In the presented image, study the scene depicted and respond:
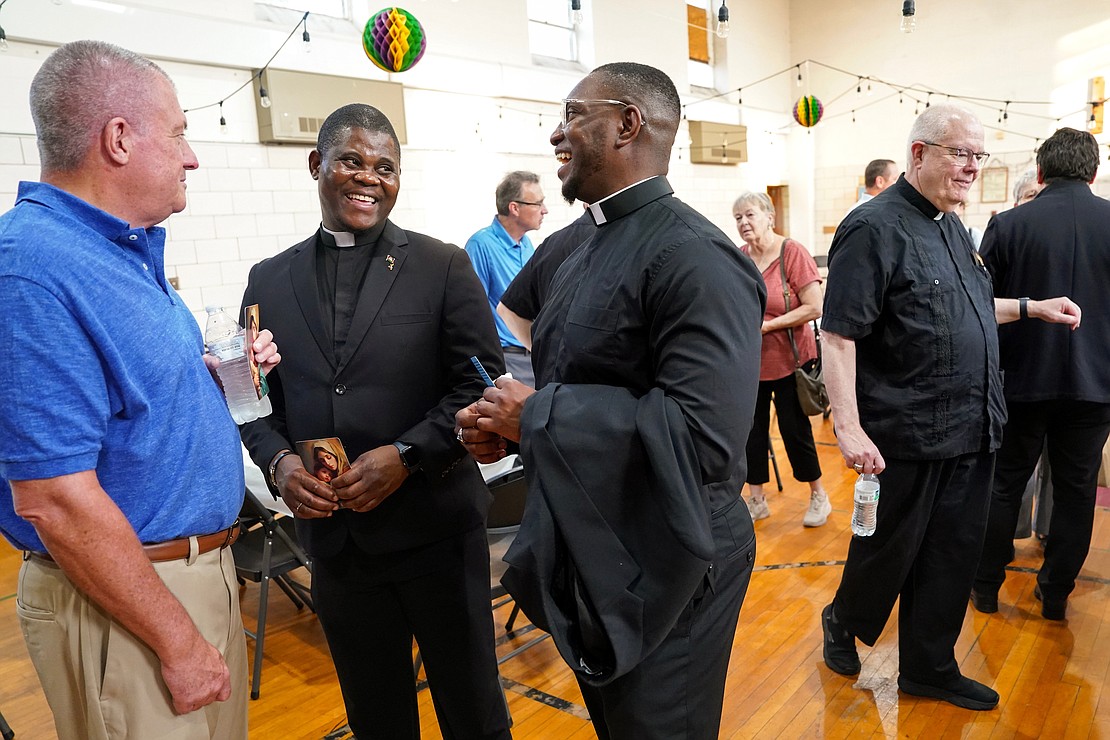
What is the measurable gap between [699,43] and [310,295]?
1009 cm

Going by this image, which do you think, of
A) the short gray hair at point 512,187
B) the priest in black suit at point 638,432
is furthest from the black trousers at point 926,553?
the short gray hair at point 512,187

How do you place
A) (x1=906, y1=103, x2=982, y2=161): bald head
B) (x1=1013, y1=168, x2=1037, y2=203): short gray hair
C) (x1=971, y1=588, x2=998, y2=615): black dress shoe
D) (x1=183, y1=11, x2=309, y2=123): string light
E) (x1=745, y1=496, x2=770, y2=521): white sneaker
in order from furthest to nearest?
1. (x1=183, y1=11, x2=309, y2=123): string light
2. (x1=745, y1=496, x2=770, y2=521): white sneaker
3. (x1=1013, y1=168, x2=1037, y2=203): short gray hair
4. (x1=971, y1=588, x2=998, y2=615): black dress shoe
5. (x1=906, y1=103, x2=982, y2=161): bald head

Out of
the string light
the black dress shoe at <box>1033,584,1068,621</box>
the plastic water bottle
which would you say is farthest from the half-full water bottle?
the string light

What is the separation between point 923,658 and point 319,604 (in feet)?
6.87

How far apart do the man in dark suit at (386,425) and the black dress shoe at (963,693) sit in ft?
5.29

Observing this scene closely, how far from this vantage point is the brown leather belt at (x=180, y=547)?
139cm

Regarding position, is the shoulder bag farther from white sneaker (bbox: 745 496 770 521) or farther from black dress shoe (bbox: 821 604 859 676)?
black dress shoe (bbox: 821 604 859 676)

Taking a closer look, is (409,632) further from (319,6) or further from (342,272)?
(319,6)

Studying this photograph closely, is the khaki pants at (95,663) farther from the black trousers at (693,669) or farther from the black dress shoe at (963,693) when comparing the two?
the black dress shoe at (963,693)

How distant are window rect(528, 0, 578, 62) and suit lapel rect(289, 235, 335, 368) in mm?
7218

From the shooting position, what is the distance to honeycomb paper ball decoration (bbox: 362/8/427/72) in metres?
5.12

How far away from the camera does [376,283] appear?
2.00 meters

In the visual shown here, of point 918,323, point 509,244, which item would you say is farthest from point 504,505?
point 509,244

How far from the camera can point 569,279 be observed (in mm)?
1692
